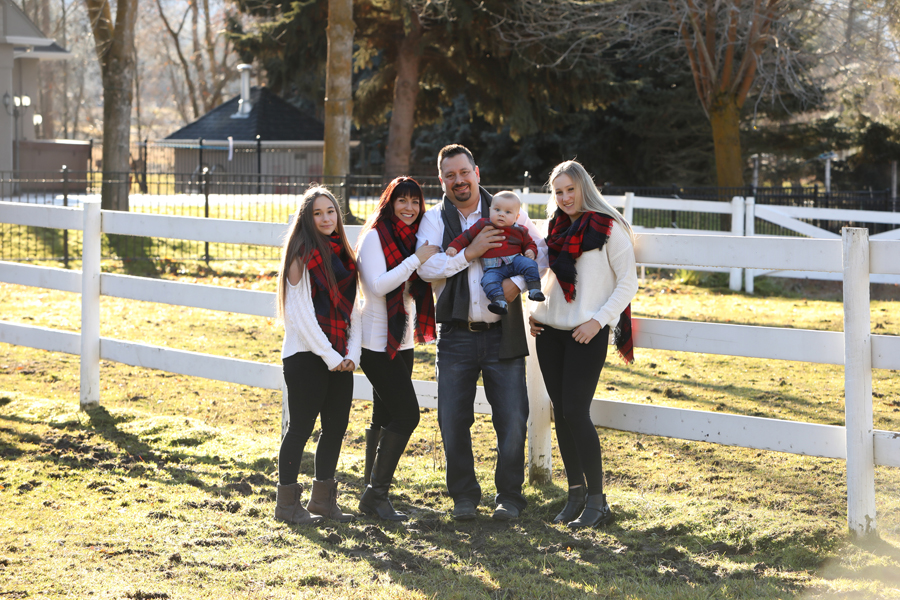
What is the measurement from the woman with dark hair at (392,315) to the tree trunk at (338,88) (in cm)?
1000

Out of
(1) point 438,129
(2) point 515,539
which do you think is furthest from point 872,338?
(1) point 438,129

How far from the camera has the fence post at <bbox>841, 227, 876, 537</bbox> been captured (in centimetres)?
381

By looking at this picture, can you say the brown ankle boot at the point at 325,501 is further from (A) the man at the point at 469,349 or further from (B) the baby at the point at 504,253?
(B) the baby at the point at 504,253

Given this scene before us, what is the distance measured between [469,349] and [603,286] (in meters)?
0.73

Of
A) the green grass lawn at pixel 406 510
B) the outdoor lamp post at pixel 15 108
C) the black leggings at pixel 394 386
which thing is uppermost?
the outdoor lamp post at pixel 15 108

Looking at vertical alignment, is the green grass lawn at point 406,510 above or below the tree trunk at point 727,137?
A: below

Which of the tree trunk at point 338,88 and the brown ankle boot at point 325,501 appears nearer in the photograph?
the brown ankle boot at point 325,501

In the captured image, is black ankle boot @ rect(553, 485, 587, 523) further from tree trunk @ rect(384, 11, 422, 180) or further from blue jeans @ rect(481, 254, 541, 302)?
tree trunk @ rect(384, 11, 422, 180)

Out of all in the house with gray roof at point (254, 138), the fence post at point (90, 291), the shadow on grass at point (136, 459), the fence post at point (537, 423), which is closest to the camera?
the fence post at point (537, 423)

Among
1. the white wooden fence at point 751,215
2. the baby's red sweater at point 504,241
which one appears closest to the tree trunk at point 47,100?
the white wooden fence at point 751,215

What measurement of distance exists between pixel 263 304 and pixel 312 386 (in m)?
1.32

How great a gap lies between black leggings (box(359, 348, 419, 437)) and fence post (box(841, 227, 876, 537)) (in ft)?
6.63

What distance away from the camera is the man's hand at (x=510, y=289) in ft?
13.1

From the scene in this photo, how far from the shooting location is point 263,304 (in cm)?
530
